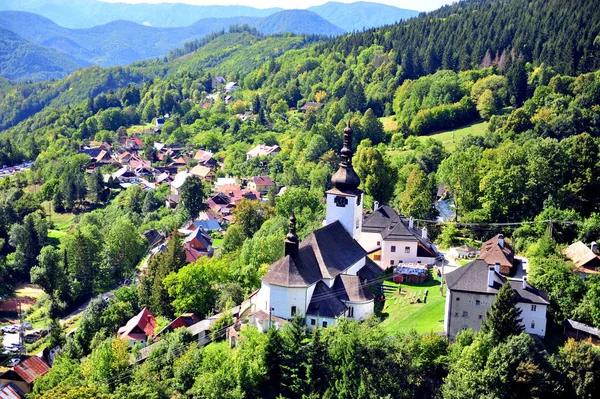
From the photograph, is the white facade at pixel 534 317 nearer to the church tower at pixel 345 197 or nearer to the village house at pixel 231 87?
the church tower at pixel 345 197

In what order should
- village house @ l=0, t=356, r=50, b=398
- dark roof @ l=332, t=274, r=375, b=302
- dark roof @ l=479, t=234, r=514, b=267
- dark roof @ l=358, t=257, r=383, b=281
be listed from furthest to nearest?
village house @ l=0, t=356, r=50, b=398 < dark roof @ l=358, t=257, r=383, b=281 < dark roof @ l=479, t=234, r=514, b=267 < dark roof @ l=332, t=274, r=375, b=302

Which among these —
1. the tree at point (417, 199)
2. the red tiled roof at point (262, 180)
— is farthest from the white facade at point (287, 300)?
the red tiled roof at point (262, 180)

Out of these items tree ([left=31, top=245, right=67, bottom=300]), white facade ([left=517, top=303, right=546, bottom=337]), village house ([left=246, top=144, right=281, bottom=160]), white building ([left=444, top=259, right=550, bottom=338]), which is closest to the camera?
white facade ([left=517, top=303, right=546, bottom=337])

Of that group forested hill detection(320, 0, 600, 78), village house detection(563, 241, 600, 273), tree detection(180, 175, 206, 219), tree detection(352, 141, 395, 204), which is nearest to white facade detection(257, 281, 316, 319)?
village house detection(563, 241, 600, 273)

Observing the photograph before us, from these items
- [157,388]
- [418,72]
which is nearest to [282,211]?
[157,388]

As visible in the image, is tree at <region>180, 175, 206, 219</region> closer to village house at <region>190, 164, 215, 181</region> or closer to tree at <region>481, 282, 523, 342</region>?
village house at <region>190, 164, 215, 181</region>

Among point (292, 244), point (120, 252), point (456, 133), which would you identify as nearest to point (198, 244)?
point (120, 252)
